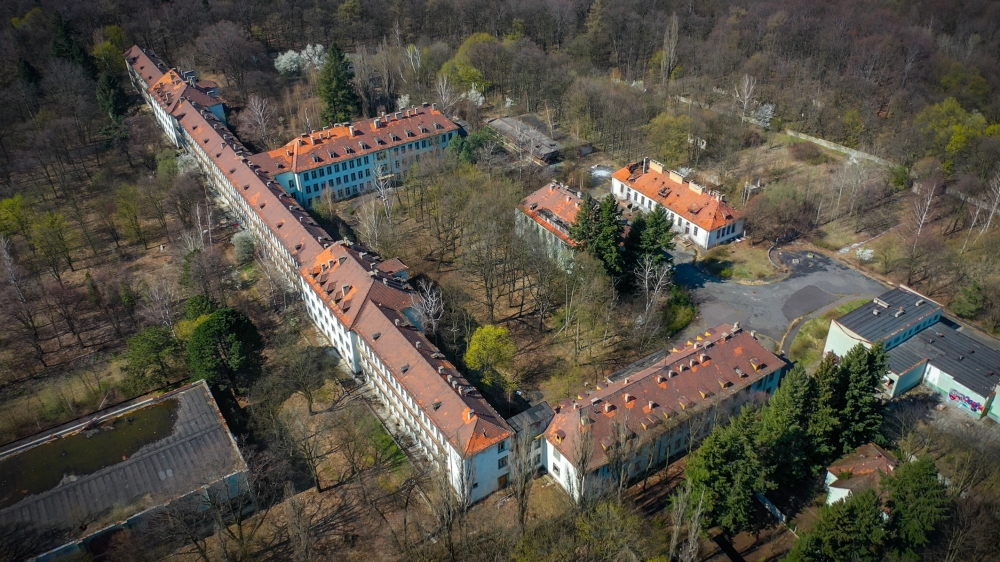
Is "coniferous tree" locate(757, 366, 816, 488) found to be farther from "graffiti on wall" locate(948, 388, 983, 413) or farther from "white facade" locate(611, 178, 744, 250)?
"white facade" locate(611, 178, 744, 250)

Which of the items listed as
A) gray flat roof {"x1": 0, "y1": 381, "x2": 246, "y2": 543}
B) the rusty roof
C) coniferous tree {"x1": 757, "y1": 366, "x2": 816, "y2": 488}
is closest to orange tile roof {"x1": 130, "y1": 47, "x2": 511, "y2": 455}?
gray flat roof {"x1": 0, "y1": 381, "x2": 246, "y2": 543}

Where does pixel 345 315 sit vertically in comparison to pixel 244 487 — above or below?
above

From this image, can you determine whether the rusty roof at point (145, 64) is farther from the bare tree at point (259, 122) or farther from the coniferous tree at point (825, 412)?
the coniferous tree at point (825, 412)

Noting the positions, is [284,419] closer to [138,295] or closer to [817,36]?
[138,295]

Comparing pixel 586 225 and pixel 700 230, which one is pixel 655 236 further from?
pixel 700 230

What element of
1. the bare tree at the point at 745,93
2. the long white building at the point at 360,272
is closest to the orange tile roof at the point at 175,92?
the long white building at the point at 360,272

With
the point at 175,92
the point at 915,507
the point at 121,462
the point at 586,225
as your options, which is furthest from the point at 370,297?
the point at 175,92

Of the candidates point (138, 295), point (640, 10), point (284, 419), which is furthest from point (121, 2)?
point (284, 419)
